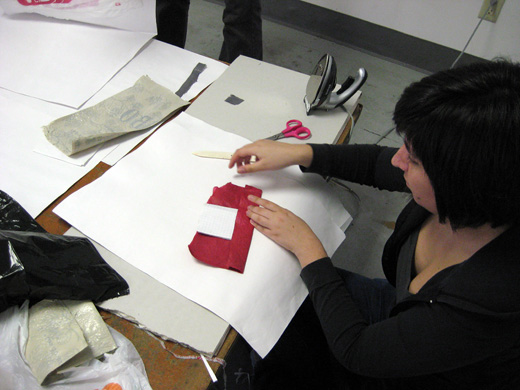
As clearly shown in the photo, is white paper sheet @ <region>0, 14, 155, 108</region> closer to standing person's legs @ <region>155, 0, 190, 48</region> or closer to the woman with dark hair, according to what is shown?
standing person's legs @ <region>155, 0, 190, 48</region>

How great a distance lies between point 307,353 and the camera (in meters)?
0.77

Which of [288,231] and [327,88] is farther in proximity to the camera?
[327,88]

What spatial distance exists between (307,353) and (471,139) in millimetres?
548

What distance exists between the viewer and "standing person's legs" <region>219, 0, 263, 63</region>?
56.5 inches

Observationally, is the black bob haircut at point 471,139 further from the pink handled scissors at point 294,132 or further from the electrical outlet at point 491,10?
the electrical outlet at point 491,10

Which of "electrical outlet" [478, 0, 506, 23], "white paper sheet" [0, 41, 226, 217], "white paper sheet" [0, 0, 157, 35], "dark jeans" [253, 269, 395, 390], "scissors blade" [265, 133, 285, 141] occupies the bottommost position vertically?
"dark jeans" [253, 269, 395, 390]

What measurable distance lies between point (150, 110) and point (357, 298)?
2.10ft

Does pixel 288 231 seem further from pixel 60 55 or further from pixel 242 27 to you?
pixel 242 27

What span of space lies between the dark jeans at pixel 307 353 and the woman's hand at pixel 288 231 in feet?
0.84

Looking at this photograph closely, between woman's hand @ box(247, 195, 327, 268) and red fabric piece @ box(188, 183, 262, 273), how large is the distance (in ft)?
0.06

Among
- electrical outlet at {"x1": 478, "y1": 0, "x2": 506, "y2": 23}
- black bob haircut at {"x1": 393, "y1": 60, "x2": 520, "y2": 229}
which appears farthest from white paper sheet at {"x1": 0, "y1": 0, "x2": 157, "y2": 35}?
electrical outlet at {"x1": 478, "y1": 0, "x2": 506, "y2": 23}

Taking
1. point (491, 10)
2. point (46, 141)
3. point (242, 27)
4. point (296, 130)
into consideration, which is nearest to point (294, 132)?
point (296, 130)

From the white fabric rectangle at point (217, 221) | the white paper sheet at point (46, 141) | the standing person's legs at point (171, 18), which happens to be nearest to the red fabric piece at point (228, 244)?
the white fabric rectangle at point (217, 221)

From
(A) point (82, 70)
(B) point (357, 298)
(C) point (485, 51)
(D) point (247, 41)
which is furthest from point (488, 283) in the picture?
(C) point (485, 51)
